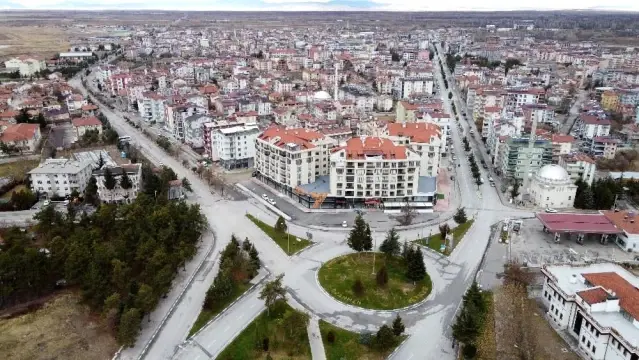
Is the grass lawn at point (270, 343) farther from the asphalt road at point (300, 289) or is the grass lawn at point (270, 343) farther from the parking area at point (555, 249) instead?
the parking area at point (555, 249)

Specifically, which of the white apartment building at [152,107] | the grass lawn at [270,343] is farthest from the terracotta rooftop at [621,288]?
the white apartment building at [152,107]

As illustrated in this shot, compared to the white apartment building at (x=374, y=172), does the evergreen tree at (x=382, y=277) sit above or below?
below

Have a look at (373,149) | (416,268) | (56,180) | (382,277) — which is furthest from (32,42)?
(416,268)

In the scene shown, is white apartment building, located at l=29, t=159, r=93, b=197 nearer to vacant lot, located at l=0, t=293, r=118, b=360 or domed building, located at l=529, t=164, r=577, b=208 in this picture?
vacant lot, located at l=0, t=293, r=118, b=360

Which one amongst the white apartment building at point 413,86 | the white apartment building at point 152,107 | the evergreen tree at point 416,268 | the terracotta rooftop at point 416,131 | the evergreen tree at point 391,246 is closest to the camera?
the evergreen tree at point 416,268

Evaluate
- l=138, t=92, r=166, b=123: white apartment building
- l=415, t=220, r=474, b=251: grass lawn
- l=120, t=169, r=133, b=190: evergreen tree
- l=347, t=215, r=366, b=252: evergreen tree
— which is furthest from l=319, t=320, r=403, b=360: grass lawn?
l=138, t=92, r=166, b=123: white apartment building

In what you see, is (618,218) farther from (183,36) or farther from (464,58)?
(183,36)
